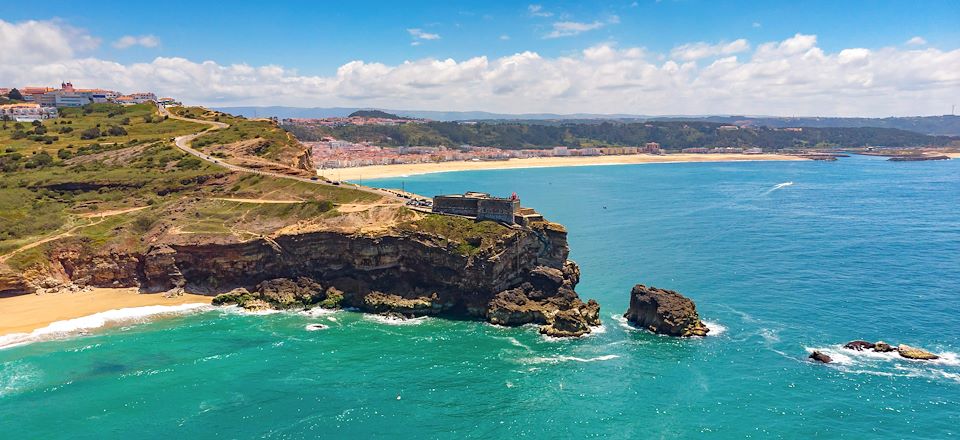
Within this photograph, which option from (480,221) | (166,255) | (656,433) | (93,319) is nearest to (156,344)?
(93,319)

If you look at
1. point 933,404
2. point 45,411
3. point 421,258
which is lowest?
point 45,411

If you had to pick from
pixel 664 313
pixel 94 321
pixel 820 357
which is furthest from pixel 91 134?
pixel 820 357

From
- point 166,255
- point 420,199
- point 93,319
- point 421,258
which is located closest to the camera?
point 93,319

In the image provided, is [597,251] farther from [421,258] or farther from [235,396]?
[235,396]

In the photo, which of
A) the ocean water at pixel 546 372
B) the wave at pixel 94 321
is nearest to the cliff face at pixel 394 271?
the ocean water at pixel 546 372

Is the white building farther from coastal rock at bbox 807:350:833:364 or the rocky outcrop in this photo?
the rocky outcrop

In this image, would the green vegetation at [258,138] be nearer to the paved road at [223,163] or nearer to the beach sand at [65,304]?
the paved road at [223,163]

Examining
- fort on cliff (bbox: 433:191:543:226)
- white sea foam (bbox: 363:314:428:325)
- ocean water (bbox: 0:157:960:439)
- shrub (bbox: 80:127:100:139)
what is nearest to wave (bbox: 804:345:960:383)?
ocean water (bbox: 0:157:960:439)

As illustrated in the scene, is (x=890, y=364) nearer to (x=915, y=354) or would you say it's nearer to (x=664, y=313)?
(x=915, y=354)
